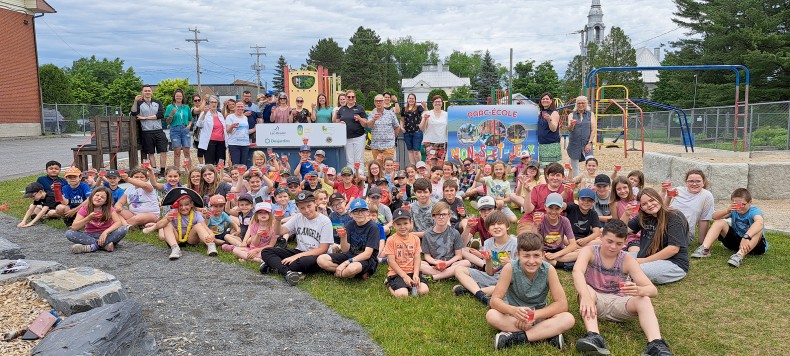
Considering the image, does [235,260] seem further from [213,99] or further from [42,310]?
[213,99]

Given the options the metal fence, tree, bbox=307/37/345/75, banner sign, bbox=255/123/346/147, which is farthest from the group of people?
tree, bbox=307/37/345/75

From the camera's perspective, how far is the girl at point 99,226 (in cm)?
748

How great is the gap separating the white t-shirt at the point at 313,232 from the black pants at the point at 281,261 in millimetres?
154

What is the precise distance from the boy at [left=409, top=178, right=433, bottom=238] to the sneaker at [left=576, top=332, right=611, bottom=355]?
9.80 feet

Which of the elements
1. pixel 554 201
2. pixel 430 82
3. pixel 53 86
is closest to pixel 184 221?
pixel 554 201

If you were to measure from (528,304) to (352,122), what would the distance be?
26.8 feet

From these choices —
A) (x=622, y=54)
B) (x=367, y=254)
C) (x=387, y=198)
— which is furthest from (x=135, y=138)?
(x=622, y=54)

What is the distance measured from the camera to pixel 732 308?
525cm

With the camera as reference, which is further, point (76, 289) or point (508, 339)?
point (76, 289)

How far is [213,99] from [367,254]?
7.27 m

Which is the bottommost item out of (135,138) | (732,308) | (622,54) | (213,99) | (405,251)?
(732,308)

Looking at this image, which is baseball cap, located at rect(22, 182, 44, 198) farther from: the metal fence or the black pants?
the metal fence

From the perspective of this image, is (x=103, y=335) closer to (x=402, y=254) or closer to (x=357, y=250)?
(x=402, y=254)

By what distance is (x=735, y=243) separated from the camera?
6.86 m
